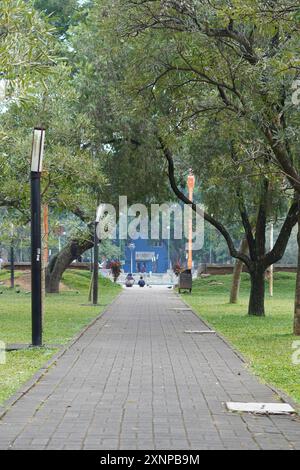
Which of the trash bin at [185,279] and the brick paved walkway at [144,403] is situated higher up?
the trash bin at [185,279]

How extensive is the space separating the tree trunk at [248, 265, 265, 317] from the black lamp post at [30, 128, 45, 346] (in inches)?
444

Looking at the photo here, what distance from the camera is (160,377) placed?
404 inches

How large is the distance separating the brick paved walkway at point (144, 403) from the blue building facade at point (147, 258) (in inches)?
2774

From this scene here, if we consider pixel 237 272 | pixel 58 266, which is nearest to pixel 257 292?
pixel 237 272

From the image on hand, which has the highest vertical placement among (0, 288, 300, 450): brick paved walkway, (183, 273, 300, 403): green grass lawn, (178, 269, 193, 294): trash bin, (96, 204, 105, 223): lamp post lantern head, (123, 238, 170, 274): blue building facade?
(96, 204, 105, 223): lamp post lantern head

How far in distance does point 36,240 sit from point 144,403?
5.76 metres

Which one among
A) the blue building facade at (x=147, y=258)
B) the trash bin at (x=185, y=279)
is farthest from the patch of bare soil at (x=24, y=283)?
the blue building facade at (x=147, y=258)

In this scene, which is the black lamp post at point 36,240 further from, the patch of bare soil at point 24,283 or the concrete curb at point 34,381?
the patch of bare soil at point 24,283

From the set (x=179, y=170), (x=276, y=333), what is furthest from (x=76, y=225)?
(x=276, y=333)

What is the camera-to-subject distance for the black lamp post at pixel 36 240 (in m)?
13.4

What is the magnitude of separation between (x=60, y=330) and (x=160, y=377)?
7415 mm

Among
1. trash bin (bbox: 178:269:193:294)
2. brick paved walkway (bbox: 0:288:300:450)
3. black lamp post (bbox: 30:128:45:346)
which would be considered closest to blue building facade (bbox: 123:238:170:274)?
trash bin (bbox: 178:269:193:294)

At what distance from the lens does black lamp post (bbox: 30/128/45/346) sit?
13391mm

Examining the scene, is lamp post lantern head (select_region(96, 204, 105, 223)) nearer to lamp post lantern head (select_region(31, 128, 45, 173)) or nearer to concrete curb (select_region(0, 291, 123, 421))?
concrete curb (select_region(0, 291, 123, 421))
